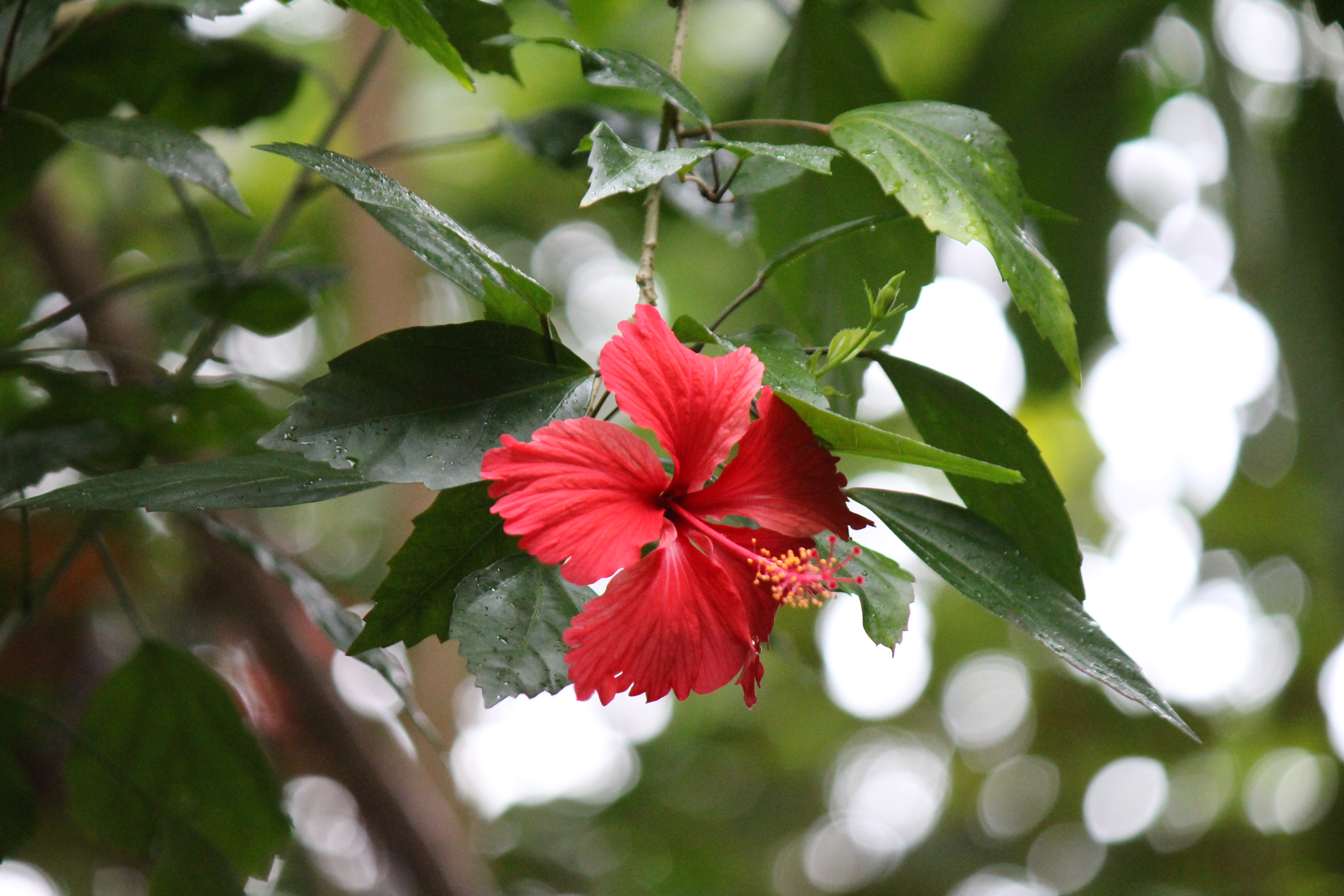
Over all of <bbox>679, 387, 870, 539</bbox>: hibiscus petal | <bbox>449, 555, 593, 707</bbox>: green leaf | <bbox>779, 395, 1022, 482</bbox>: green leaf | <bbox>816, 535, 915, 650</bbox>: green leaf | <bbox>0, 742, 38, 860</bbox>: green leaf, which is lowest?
<bbox>0, 742, 38, 860</bbox>: green leaf

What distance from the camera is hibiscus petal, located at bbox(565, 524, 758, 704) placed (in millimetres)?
425

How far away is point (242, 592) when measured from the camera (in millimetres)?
1332

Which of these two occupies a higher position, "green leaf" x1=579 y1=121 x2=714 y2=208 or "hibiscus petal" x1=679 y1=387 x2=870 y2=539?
"green leaf" x1=579 y1=121 x2=714 y2=208

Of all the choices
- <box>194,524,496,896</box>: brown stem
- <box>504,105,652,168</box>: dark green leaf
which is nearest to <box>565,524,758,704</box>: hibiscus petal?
<box>504,105,652,168</box>: dark green leaf

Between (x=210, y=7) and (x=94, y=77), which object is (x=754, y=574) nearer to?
(x=210, y=7)

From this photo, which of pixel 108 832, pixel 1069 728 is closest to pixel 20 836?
pixel 108 832

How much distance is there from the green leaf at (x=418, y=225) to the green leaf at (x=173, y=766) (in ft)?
1.93

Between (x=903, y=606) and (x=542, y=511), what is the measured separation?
0.60 feet

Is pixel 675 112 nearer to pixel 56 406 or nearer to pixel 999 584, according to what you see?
pixel 999 584

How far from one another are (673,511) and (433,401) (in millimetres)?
118

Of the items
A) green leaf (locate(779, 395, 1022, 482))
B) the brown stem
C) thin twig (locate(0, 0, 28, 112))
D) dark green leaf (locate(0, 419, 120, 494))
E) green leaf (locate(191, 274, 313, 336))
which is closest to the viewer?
green leaf (locate(779, 395, 1022, 482))

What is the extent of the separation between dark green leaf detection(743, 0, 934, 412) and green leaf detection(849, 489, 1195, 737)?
0.09 meters

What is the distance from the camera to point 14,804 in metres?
0.81

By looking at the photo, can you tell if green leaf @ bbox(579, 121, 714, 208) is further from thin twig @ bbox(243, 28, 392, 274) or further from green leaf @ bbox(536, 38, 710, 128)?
thin twig @ bbox(243, 28, 392, 274)
